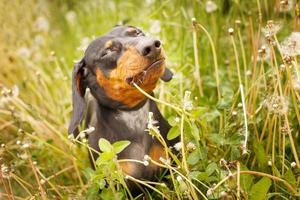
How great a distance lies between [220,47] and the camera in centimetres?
298

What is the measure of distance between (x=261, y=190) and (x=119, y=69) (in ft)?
1.91

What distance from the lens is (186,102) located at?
174 cm

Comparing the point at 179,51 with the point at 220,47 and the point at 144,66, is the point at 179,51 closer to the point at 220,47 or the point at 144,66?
the point at 220,47

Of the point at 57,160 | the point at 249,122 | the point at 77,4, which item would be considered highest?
the point at 77,4

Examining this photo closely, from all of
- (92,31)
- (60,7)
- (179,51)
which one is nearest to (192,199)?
(179,51)

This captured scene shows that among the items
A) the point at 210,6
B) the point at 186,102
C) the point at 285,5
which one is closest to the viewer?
the point at 186,102

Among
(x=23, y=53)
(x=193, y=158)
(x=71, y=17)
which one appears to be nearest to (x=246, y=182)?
(x=193, y=158)

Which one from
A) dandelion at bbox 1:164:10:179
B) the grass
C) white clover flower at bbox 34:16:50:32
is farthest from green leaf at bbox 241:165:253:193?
white clover flower at bbox 34:16:50:32

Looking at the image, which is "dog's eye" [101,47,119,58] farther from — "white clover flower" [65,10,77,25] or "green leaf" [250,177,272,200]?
"white clover flower" [65,10,77,25]

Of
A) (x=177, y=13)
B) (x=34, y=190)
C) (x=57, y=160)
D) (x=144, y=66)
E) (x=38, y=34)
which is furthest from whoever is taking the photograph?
(x=38, y=34)

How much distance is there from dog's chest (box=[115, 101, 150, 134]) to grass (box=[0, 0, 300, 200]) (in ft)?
0.33

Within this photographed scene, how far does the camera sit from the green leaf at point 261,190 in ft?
5.80

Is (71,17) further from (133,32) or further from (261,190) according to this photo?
(261,190)

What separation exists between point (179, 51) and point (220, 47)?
216 millimetres
